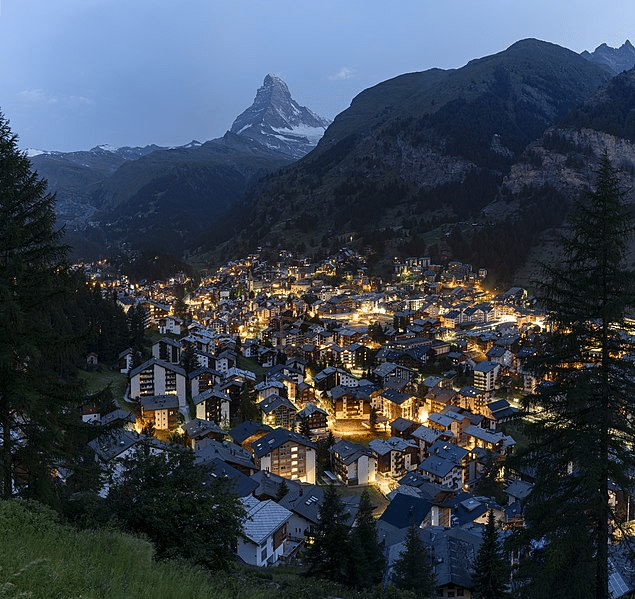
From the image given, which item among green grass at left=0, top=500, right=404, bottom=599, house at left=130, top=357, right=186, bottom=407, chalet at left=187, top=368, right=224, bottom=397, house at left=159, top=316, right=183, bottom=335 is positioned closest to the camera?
green grass at left=0, top=500, right=404, bottom=599

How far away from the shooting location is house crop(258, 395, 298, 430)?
46.3m

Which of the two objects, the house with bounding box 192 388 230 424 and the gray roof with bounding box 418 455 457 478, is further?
the house with bounding box 192 388 230 424

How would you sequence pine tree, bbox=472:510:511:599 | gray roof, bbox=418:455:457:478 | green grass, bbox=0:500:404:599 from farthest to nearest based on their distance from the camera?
gray roof, bbox=418:455:457:478 < pine tree, bbox=472:510:511:599 < green grass, bbox=0:500:404:599

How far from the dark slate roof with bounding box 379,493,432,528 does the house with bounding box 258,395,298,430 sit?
17.8 metres

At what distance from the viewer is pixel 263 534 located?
907 inches

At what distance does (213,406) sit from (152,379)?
6.16 meters

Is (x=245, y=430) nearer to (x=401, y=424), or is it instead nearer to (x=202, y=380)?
(x=202, y=380)

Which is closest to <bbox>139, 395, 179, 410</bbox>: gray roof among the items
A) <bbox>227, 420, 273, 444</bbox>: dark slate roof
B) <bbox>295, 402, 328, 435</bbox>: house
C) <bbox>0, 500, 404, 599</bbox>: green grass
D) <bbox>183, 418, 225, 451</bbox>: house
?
<bbox>183, 418, 225, 451</bbox>: house

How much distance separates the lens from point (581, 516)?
9.45 metres

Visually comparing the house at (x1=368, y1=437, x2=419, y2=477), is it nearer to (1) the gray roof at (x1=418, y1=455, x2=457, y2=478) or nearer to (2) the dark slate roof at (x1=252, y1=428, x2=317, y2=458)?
(1) the gray roof at (x1=418, y1=455, x2=457, y2=478)

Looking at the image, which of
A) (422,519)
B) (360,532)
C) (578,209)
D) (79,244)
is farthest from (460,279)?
(79,244)

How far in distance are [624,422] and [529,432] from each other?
1.71 metres

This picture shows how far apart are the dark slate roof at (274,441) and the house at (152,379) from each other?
13132 millimetres

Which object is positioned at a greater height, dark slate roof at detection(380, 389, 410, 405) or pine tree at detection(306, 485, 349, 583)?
pine tree at detection(306, 485, 349, 583)
